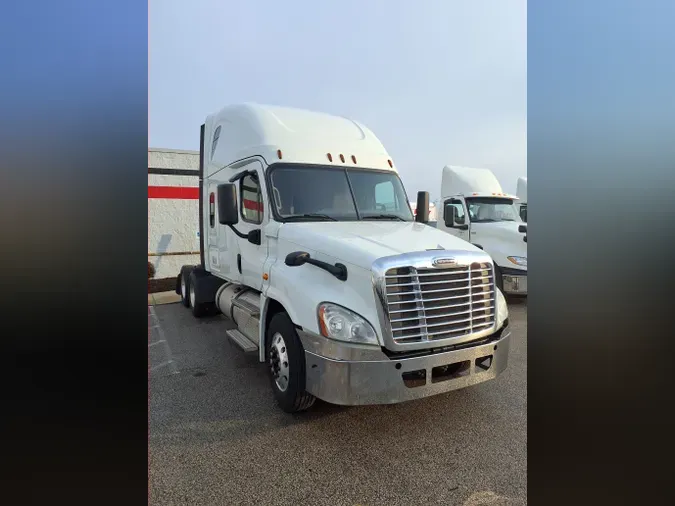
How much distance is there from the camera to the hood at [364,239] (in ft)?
10.7

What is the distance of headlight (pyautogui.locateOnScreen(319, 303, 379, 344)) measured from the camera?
3.00 metres

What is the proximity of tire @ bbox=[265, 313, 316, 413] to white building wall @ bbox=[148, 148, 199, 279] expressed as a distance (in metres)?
6.51

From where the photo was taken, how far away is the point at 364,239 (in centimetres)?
356

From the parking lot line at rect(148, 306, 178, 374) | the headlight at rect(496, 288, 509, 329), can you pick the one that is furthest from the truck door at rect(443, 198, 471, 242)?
the parking lot line at rect(148, 306, 178, 374)

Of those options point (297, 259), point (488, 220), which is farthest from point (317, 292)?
point (488, 220)

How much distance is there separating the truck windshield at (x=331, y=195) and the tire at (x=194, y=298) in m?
3.60

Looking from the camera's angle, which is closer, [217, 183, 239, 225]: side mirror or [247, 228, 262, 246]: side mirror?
[217, 183, 239, 225]: side mirror

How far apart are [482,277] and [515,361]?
2130mm

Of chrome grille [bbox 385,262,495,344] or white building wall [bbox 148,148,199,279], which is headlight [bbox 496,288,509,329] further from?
white building wall [bbox 148,148,199,279]

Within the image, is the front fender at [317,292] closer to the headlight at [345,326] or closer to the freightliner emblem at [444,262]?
the headlight at [345,326]

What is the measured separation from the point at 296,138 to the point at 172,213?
19.8 feet

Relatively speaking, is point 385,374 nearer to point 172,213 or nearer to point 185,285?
point 185,285
